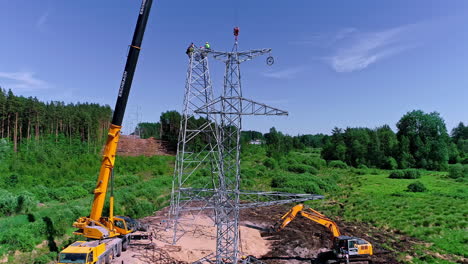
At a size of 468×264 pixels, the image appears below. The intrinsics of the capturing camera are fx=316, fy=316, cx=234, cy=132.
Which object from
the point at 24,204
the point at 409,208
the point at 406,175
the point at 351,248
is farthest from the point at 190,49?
the point at 406,175

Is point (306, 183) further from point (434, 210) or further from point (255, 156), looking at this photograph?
point (255, 156)

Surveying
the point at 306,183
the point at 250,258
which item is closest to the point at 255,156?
the point at 306,183

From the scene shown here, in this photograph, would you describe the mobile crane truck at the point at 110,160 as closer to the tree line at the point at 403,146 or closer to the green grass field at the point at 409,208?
the green grass field at the point at 409,208

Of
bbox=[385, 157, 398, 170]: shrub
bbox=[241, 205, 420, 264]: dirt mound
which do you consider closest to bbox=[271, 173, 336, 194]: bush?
bbox=[241, 205, 420, 264]: dirt mound

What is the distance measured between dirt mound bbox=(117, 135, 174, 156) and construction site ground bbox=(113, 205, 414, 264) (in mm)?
49437

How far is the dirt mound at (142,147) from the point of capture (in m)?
74.2

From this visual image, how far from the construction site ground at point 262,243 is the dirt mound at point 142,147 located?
162 feet

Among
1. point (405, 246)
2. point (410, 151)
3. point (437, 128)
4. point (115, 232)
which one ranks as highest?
point (437, 128)

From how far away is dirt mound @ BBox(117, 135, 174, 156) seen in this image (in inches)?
2921

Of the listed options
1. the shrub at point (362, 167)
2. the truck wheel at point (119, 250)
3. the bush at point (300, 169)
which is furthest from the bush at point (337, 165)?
the truck wheel at point (119, 250)

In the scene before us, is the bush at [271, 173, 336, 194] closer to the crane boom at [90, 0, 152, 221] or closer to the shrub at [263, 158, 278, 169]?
the shrub at [263, 158, 278, 169]

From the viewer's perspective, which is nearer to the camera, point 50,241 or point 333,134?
point 50,241

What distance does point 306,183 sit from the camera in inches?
1740

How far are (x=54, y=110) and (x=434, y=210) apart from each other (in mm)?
68788
